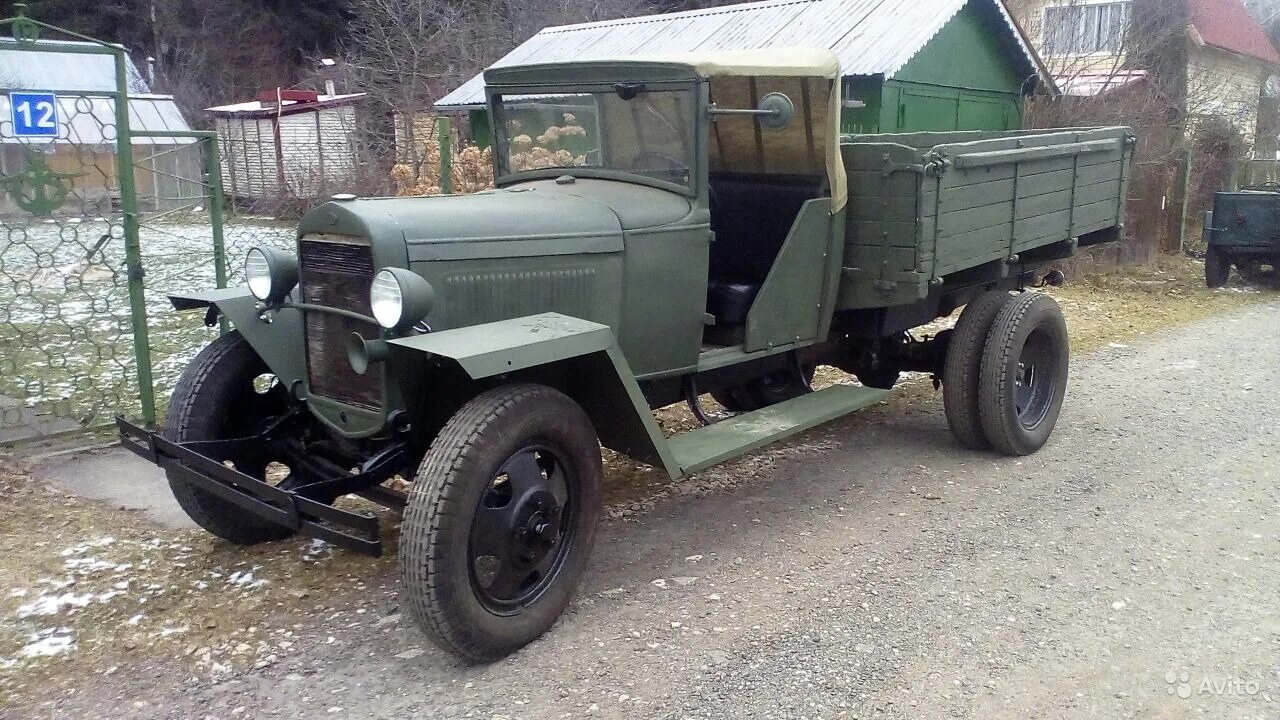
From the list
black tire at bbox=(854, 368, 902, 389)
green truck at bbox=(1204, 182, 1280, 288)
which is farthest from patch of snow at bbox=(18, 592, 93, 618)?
green truck at bbox=(1204, 182, 1280, 288)

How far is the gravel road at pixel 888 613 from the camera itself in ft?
10.3

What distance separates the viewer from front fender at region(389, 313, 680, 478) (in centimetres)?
316

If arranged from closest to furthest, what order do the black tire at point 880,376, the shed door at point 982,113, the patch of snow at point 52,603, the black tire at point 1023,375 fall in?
the patch of snow at point 52,603
the black tire at point 1023,375
the black tire at point 880,376
the shed door at point 982,113

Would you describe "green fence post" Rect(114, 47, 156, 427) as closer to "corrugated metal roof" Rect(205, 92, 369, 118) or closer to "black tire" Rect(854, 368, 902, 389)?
"black tire" Rect(854, 368, 902, 389)

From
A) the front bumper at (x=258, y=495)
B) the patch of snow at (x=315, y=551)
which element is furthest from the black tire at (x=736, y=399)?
the front bumper at (x=258, y=495)

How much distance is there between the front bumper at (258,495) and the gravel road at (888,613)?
0.48m

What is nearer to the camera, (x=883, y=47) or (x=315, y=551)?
(x=315, y=551)

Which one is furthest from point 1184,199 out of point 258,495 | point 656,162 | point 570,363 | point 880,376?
point 258,495

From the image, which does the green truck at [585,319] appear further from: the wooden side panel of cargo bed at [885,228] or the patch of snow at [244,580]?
the patch of snow at [244,580]

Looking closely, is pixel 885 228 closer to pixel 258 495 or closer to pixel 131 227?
pixel 258 495

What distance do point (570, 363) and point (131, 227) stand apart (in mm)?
3051

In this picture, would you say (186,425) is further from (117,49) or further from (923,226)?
(923,226)

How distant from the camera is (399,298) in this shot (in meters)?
3.22

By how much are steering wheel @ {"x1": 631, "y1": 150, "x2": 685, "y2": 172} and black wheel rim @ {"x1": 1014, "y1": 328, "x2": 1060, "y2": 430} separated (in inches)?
100
